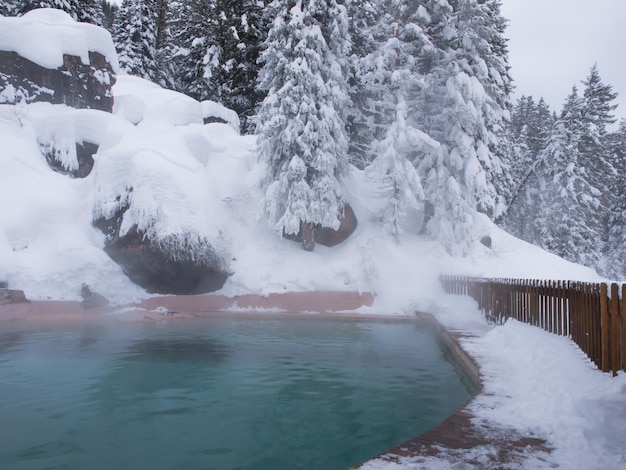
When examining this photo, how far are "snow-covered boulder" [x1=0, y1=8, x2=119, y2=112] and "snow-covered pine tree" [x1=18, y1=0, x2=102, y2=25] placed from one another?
8.67 meters

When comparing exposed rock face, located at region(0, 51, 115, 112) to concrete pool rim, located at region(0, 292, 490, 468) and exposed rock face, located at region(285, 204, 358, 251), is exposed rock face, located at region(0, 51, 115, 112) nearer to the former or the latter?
concrete pool rim, located at region(0, 292, 490, 468)

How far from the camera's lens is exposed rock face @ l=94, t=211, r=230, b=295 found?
18375 mm

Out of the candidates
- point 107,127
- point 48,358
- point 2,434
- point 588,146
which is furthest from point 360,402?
point 588,146

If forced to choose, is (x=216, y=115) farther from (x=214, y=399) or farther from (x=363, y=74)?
(x=214, y=399)

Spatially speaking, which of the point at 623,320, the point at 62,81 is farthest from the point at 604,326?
the point at 62,81

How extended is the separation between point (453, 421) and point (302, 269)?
1568cm

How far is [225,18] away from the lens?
107 ft

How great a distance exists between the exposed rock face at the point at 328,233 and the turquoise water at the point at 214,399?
9.42 m

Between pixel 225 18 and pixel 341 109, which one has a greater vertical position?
pixel 225 18

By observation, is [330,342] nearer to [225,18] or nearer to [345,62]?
[345,62]

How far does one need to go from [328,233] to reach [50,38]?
56.6 feet

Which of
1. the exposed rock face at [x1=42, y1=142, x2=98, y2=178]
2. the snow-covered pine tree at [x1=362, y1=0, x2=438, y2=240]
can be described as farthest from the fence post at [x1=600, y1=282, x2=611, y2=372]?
the exposed rock face at [x1=42, y1=142, x2=98, y2=178]

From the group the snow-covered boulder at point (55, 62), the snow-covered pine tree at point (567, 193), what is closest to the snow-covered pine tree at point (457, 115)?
the snow-covered pine tree at point (567, 193)

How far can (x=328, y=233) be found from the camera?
22.6 m
